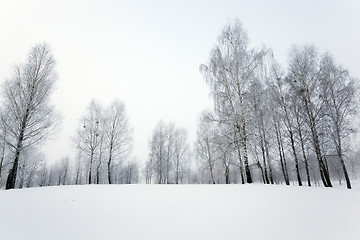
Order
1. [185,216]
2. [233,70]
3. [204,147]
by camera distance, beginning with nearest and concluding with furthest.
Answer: [185,216]
[233,70]
[204,147]

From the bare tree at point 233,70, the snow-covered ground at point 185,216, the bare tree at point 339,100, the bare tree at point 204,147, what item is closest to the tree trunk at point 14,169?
the snow-covered ground at point 185,216

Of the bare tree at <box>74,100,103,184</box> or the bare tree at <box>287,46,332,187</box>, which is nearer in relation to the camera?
the bare tree at <box>287,46,332,187</box>

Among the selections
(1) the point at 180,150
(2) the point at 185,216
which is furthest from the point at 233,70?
(1) the point at 180,150

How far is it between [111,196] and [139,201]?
1322mm

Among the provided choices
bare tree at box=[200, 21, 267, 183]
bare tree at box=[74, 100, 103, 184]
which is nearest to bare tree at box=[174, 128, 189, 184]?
bare tree at box=[74, 100, 103, 184]

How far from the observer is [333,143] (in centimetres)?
1419

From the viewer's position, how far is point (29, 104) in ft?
37.9

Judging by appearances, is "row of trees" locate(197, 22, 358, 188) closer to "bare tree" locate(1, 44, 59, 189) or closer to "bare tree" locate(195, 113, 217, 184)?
"bare tree" locate(195, 113, 217, 184)

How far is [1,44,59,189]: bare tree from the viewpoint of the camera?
1122 centimetres

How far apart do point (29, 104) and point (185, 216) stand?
13.1 metres

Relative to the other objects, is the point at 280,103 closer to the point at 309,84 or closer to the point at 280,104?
the point at 280,104

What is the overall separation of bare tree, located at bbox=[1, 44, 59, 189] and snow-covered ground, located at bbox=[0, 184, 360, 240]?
7.34m

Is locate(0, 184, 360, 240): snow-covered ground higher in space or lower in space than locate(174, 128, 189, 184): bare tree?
lower

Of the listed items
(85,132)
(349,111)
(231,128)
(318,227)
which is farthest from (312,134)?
(85,132)
